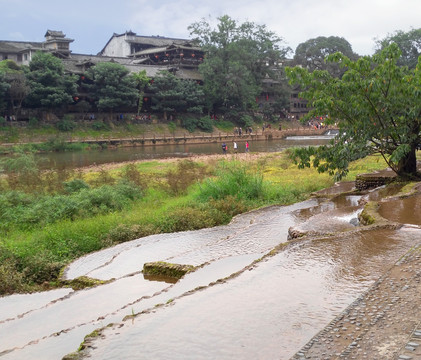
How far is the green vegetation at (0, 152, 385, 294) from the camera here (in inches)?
399

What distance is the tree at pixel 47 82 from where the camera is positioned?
47.4 meters

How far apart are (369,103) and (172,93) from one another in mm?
44868

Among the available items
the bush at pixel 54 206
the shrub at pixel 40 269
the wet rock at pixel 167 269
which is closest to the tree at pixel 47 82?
the bush at pixel 54 206

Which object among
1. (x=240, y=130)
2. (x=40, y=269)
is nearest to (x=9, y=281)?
(x=40, y=269)

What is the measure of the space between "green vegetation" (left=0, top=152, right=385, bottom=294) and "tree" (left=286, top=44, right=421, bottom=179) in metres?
2.54

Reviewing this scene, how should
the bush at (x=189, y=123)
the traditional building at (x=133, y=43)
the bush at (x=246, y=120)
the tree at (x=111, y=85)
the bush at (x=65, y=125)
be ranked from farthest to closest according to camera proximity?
the traditional building at (x=133, y=43)
the bush at (x=246, y=120)
the bush at (x=189, y=123)
the tree at (x=111, y=85)
the bush at (x=65, y=125)

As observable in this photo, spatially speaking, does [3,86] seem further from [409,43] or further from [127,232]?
[409,43]

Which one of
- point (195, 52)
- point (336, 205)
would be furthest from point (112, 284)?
point (195, 52)

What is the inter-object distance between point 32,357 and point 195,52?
218 feet

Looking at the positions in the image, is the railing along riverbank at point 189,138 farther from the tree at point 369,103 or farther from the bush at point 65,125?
the tree at point 369,103

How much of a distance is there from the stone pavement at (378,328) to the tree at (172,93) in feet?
175

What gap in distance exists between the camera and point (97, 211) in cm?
1402

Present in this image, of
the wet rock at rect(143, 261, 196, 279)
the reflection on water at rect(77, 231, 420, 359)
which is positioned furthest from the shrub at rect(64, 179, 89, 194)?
the reflection on water at rect(77, 231, 420, 359)

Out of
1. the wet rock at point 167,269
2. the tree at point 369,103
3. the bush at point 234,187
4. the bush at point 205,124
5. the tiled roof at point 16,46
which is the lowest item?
the wet rock at point 167,269
